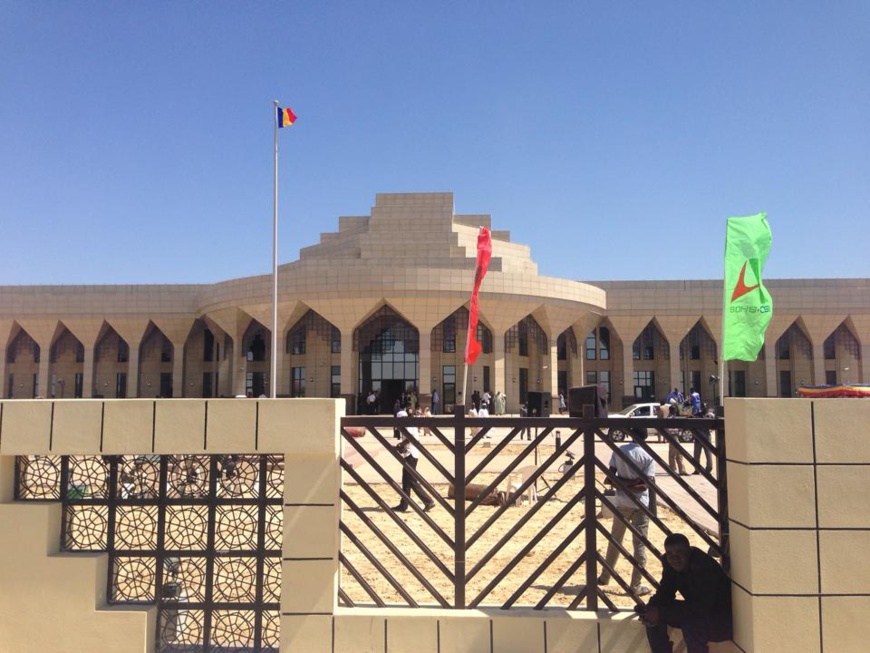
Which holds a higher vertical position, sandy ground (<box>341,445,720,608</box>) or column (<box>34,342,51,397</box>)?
column (<box>34,342,51,397</box>)

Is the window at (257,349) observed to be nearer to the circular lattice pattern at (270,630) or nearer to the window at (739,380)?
the window at (739,380)

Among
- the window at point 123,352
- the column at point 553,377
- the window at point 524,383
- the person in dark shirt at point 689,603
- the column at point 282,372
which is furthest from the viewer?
the window at point 123,352

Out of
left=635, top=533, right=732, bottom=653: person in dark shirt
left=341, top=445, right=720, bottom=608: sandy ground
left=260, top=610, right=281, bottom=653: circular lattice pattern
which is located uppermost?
left=635, top=533, right=732, bottom=653: person in dark shirt

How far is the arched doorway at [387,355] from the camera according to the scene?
123 ft

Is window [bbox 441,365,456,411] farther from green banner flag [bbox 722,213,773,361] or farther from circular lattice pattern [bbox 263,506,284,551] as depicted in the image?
circular lattice pattern [bbox 263,506,284,551]

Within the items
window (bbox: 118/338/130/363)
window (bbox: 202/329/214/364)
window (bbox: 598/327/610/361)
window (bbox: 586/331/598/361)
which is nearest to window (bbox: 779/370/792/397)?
window (bbox: 598/327/610/361)

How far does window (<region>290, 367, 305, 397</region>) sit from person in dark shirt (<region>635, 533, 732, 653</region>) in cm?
3648

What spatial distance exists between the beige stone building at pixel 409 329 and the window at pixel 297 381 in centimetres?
17

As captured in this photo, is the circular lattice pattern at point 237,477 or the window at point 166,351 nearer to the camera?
the circular lattice pattern at point 237,477

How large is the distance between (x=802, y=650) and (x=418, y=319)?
1242 inches

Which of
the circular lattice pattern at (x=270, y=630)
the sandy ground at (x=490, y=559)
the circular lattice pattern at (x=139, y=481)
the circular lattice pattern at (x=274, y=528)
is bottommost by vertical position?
the sandy ground at (x=490, y=559)

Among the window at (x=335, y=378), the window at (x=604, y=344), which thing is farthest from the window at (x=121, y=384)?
the window at (x=604, y=344)

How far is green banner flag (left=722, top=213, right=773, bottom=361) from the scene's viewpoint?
964 cm

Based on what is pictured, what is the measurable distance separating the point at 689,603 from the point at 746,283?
22.9ft
